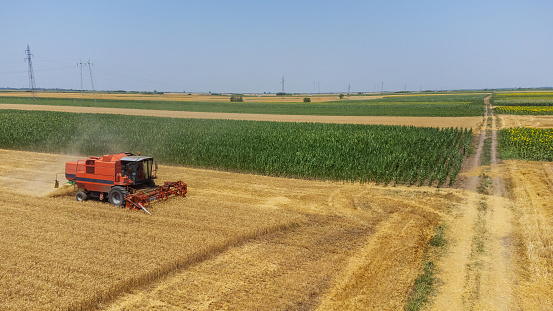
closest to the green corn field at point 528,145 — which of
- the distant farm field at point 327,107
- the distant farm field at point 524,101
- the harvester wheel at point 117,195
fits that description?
the harvester wheel at point 117,195

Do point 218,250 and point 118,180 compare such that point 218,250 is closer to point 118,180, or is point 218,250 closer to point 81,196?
point 118,180

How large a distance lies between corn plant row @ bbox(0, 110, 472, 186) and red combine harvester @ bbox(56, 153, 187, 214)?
339 inches

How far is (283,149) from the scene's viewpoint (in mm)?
27547

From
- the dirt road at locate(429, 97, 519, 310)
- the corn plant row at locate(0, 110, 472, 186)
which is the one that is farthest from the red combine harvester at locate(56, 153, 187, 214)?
the dirt road at locate(429, 97, 519, 310)

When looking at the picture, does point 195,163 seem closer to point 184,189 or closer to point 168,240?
point 184,189

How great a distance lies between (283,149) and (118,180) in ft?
44.5

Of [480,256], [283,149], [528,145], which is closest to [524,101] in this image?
[528,145]

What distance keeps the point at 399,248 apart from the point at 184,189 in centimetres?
974

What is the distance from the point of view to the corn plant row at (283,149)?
22.8 metres

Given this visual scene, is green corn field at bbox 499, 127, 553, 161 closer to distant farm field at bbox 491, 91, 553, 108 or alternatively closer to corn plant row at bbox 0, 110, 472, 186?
corn plant row at bbox 0, 110, 472, 186

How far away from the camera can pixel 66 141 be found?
32.3m

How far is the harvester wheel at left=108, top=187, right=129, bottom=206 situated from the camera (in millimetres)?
15648

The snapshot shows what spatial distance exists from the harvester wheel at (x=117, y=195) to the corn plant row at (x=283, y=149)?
31.8 feet

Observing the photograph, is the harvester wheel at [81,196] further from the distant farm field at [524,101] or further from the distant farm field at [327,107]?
the distant farm field at [524,101]
